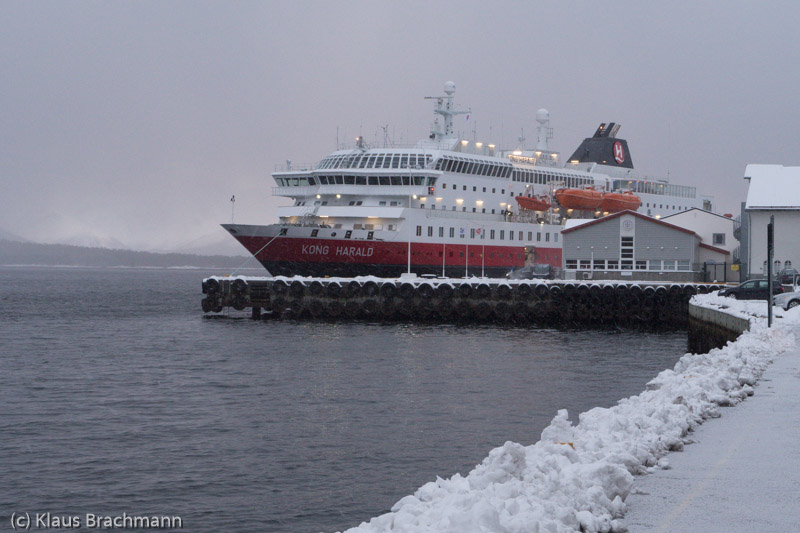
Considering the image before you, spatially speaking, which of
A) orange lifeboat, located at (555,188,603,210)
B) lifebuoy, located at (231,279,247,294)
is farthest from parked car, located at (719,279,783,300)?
orange lifeboat, located at (555,188,603,210)

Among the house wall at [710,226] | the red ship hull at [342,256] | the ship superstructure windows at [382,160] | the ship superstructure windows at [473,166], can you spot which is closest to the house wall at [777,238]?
the house wall at [710,226]

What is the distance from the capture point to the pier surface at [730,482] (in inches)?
280

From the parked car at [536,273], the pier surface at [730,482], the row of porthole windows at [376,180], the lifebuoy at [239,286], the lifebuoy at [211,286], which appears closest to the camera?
the pier surface at [730,482]

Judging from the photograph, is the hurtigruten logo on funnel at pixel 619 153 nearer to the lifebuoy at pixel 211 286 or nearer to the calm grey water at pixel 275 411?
the lifebuoy at pixel 211 286

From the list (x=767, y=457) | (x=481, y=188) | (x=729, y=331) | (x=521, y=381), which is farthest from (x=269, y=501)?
(x=481, y=188)

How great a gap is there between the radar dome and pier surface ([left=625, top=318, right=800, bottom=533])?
249ft

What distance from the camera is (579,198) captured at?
76688 mm

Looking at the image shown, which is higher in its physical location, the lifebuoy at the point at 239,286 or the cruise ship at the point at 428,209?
the cruise ship at the point at 428,209

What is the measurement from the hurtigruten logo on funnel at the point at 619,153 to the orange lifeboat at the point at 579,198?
14089 mm

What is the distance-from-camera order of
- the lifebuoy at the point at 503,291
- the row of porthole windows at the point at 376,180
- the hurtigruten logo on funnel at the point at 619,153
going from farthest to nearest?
the hurtigruten logo on funnel at the point at 619,153
the row of porthole windows at the point at 376,180
the lifebuoy at the point at 503,291

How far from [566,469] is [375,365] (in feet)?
65.0

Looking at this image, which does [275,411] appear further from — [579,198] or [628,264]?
[579,198]

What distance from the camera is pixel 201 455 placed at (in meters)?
15.2

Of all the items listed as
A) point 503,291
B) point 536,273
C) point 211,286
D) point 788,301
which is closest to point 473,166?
point 536,273
